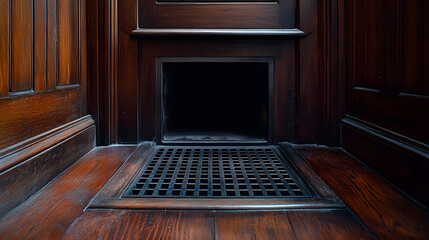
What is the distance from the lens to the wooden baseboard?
76cm

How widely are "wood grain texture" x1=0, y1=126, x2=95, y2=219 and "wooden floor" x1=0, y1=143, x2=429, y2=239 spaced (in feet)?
0.08

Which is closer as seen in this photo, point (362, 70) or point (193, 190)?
point (193, 190)

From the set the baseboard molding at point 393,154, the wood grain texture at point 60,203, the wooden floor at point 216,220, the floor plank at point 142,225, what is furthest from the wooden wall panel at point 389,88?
the wood grain texture at point 60,203

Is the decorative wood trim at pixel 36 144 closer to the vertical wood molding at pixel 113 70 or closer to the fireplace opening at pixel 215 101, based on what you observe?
the vertical wood molding at pixel 113 70

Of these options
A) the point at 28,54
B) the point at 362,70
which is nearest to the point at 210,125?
the point at 362,70

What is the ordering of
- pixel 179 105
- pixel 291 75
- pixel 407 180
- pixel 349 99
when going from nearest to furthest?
pixel 407 180
pixel 349 99
pixel 291 75
pixel 179 105

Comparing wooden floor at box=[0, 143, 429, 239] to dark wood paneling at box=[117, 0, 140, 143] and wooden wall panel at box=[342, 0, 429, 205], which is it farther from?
dark wood paneling at box=[117, 0, 140, 143]

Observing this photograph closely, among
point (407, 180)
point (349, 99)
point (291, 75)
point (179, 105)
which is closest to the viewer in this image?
point (407, 180)

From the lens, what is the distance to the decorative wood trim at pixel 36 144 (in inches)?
30.2

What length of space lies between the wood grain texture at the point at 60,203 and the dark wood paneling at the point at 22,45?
0.90 ft

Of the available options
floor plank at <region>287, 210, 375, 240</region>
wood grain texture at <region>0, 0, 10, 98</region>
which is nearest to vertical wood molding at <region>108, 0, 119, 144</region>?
wood grain texture at <region>0, 0, 10, 98</region>

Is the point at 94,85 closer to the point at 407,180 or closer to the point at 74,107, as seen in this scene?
the point at 74,107

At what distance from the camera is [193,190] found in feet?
2.98

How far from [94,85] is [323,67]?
93 centimetres
